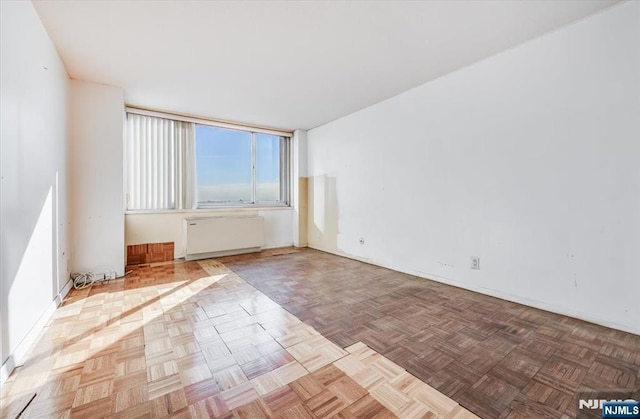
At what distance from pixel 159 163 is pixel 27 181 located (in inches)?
100

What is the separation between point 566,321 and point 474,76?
2.43 meters

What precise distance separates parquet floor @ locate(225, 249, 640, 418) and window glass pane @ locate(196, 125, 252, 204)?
8.07 ft

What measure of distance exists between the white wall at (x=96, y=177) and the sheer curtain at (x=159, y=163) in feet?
2.55

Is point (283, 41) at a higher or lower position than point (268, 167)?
higher

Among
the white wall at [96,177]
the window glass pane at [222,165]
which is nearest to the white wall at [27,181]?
the white wall at [96,177]

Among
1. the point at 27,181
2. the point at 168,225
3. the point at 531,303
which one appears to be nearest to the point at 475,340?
the point at 531,303

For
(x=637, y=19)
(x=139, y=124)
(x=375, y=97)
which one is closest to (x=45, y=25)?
(x=139, y=124)

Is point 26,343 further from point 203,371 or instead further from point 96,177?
point 96,177

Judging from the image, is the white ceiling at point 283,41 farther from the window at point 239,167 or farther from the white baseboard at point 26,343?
the white baseboard at point 26,343

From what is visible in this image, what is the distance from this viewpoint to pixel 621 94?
1981mm

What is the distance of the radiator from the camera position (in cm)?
430

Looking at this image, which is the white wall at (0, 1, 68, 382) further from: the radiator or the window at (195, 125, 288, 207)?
the window at (195, 125, 288, 207)

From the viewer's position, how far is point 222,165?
16.2 ft

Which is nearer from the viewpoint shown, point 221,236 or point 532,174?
point 532,174
